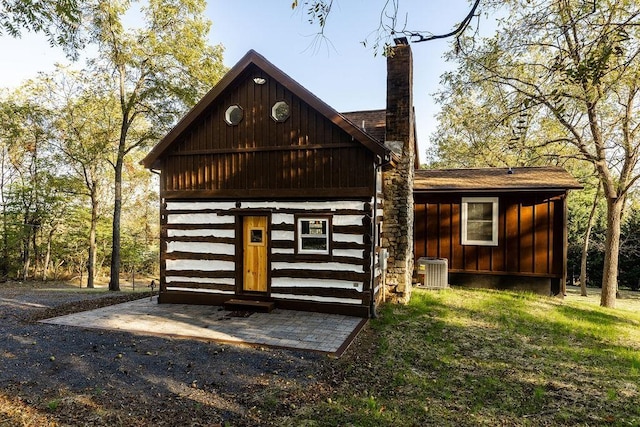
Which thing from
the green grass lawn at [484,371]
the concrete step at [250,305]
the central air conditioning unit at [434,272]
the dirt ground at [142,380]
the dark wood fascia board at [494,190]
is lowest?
the green grass lawn at [484,371]

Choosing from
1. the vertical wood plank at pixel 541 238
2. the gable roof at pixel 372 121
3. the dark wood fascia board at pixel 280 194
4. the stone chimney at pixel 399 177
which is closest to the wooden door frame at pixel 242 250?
the dark wood fascia board at pixel 280 194

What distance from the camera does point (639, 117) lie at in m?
12.4

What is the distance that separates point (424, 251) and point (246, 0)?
10.3 metres

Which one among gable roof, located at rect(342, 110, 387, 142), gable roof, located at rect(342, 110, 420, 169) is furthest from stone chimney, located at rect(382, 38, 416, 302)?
gable roof, located at rect(342, 110, 387, 142)

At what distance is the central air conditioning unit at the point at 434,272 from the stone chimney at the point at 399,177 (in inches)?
86.2

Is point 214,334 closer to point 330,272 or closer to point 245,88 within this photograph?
point 330,272

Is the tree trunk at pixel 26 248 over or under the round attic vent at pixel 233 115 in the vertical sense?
under

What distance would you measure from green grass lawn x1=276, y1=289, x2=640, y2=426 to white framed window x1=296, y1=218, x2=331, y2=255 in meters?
2.37

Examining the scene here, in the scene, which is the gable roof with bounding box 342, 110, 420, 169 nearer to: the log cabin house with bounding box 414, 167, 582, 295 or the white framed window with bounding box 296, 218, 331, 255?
the log cabin house with bounding box 414, 167, 582, 295

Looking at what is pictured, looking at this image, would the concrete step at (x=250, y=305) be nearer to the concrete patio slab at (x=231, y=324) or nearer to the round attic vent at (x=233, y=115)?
the concrete patio slab at (x=231, y=324)

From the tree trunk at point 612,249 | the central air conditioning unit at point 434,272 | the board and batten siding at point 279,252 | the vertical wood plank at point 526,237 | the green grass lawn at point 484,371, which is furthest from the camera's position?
the central air conditioning unit at point 434,272

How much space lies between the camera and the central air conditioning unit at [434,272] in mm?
12594

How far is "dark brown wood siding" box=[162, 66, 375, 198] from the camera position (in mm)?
9453

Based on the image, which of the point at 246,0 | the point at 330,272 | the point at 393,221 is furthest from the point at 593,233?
the point at 246,0
